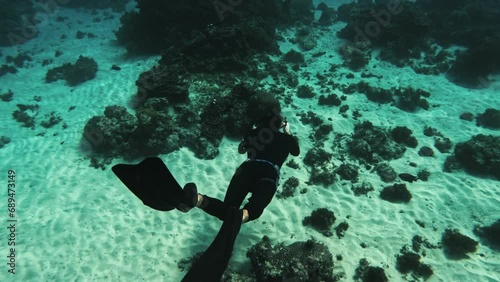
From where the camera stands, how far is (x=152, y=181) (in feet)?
16.0

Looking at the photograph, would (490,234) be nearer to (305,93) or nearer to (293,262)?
(293,262)

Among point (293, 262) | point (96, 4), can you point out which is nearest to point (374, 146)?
point (293, 262)

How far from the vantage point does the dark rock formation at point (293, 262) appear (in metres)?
5.79

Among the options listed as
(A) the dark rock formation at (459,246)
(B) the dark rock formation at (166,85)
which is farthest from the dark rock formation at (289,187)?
(B) the dark rock formation at (166,85)

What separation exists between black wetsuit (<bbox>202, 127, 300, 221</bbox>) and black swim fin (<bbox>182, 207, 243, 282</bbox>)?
0.63 metres

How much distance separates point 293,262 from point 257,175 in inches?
74.4

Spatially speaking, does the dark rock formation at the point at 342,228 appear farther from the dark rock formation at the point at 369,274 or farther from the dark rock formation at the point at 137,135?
the dark rock formation at the point at 137,135

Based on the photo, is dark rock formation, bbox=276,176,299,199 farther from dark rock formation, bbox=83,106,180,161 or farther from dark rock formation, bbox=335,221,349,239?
dark rock formation, bbox=83,106,180,161

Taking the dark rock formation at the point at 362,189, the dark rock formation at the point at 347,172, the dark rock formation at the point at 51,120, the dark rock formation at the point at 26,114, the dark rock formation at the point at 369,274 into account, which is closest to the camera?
the dark rock formation at the point at 369,274

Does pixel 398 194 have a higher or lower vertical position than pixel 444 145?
lower

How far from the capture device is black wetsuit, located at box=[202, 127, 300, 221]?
555 cm

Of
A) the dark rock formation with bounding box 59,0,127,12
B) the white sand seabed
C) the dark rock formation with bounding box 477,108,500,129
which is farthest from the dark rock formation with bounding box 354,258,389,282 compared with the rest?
the dark rock formation with bounding box 59,0,127,12

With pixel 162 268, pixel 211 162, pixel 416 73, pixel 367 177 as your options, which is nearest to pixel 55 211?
pixel 162 268

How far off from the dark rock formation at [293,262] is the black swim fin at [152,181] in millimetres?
2246
